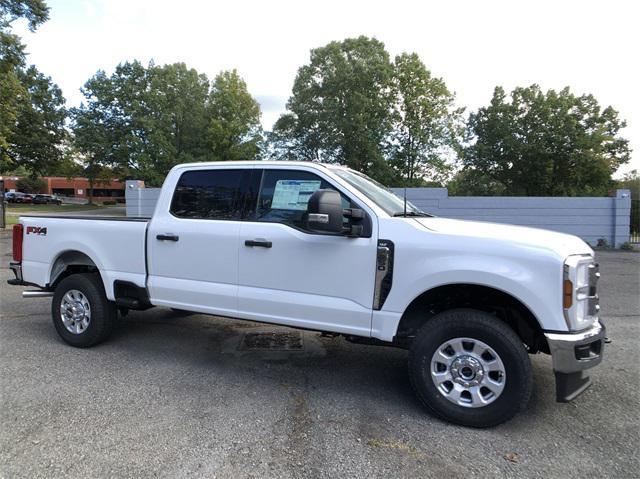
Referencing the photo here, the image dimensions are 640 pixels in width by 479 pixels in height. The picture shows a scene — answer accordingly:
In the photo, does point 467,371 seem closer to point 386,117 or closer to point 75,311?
point 75,311

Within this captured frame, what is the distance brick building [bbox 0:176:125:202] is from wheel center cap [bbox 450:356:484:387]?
7997cm

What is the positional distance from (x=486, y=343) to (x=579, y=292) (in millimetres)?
751

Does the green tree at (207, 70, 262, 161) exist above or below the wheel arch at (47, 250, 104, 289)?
above

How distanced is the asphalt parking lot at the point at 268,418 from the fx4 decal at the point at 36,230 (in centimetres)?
125

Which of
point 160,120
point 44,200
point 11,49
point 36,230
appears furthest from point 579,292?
point 44,200

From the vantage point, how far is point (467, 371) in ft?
11.5

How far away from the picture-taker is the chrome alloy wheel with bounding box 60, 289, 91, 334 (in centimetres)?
517

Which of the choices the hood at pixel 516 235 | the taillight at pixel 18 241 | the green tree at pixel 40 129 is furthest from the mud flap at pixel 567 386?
the green tree at pixel 40 129

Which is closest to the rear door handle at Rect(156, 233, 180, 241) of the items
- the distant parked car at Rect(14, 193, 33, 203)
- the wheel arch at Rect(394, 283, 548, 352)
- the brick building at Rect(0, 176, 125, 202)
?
the wheel arch at Rect(394, 283, 548, 352)

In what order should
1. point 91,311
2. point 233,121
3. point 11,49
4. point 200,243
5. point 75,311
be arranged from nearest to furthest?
point 200,243, point 91,311, point 75,311, point 11,49, point 233,121

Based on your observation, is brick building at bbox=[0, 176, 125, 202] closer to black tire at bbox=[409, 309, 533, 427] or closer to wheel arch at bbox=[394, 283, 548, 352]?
wheel arch at bbox=[394, 283, 548, 352]

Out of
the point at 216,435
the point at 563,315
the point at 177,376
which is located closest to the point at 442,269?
the point at 563,315

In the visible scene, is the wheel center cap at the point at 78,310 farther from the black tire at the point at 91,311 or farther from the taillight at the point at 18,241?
the taillight at the point at 18,241

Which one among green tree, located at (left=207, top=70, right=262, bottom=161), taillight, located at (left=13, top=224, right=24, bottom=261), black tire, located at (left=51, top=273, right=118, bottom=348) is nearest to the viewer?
black tire, located at (left=51, top=273, right=118, bottom=348)
